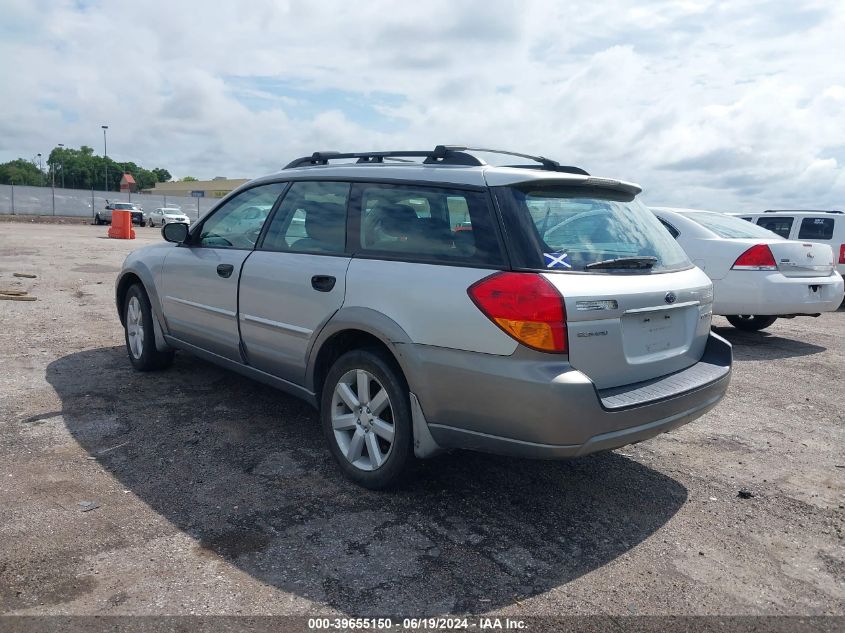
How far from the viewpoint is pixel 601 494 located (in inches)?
152

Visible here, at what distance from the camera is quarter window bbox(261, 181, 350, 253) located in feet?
13.5

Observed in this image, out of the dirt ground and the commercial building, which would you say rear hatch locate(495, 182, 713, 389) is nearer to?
the dirt ground

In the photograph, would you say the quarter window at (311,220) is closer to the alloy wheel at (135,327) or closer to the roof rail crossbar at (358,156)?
the roof rail crossbar at (358,156)

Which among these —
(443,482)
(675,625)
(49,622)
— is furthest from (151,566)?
(675,625)

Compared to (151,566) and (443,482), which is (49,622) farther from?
(443,482)

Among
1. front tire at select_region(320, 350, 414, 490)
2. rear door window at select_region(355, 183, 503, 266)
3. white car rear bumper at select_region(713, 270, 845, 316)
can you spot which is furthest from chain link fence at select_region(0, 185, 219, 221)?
front tire at select_region(320, 350, 414, 490)

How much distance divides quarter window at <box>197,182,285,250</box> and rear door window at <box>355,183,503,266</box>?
0.97 metres

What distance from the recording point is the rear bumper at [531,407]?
307cm

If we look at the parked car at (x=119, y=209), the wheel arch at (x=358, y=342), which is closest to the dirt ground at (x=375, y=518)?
the wheel arch at (x=358, y=342)

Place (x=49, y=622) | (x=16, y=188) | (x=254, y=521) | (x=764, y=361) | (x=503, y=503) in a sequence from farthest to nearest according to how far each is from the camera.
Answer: (x=16, y=188)
(x=764, y=361)
(x=503, y=503)
(x=254, y=521)
(x=49, y=622)

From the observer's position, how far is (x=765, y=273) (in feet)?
25.9

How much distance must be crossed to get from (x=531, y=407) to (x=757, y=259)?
600 cm

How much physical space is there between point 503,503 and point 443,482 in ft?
1.28

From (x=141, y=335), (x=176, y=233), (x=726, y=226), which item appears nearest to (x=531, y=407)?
(x=176, y=233)
